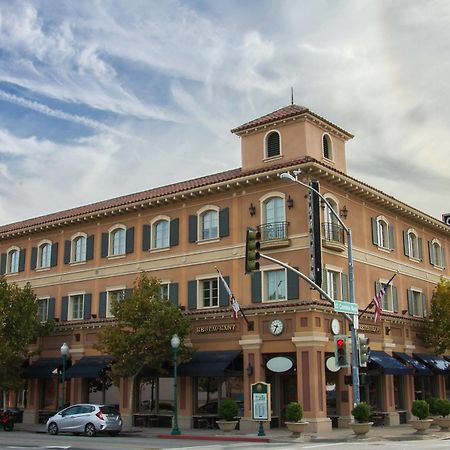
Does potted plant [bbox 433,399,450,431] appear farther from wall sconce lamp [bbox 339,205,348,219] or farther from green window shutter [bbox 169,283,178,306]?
green window shutter [bbox 169,283,178,306]

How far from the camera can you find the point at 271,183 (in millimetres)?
32281

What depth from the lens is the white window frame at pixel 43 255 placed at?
41469 mm

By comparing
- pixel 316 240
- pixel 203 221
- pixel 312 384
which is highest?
pixel 203 221

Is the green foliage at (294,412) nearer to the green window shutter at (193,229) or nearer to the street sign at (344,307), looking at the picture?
the street sign at (344,307)

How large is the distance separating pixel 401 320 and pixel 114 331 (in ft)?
49.4

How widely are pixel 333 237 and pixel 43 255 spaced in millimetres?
19168

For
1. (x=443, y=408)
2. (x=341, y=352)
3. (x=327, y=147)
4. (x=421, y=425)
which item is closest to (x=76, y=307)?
(x=327, y=147)

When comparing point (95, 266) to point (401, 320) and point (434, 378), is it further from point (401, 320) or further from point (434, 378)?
point (434, 378)

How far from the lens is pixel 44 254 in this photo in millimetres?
41938

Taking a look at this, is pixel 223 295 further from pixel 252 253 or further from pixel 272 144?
pixel 252 253

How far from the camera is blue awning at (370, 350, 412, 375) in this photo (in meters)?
31.9

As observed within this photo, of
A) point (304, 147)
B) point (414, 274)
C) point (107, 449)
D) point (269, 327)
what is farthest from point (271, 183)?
point (107, 449)

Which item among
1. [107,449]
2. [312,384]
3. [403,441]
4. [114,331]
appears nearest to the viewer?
[107,449]

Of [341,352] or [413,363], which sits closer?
[341,352]
